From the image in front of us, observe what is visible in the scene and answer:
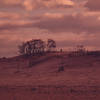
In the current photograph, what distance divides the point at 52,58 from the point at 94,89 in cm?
2232

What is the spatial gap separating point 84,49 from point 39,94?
28941 millimetres

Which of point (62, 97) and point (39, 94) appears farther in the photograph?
point (39, 94)

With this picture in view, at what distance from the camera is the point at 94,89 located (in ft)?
56.2

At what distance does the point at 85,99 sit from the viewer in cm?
1518

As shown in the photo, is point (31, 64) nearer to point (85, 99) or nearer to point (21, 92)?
point (21, 92)

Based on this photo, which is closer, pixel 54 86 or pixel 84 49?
pixel 54 86

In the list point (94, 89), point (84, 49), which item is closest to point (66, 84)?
point (94, 89)

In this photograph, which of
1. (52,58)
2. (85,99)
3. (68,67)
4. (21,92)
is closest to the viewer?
(85,99)

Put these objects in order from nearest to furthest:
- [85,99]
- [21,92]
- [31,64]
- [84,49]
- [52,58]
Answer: [85,99] → [21,92] → [31,64] → [52,58] → [84,49]

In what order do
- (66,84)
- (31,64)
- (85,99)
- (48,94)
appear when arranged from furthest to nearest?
(31,64) < (66,84) < (48,94) < (85,99)

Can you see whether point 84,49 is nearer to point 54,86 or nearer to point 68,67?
point 68,67

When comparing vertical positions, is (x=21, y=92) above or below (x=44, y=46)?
below

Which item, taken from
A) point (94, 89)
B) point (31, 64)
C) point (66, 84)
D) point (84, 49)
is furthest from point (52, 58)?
point (94, 89)

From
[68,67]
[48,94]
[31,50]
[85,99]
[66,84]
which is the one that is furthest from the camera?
[31,50]
